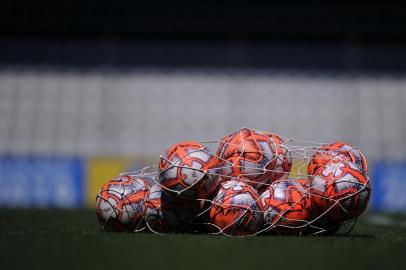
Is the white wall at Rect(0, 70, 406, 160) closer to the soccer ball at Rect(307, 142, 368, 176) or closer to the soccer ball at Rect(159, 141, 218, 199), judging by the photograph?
the soccer ball at Rect(307, 142, 368, 176)

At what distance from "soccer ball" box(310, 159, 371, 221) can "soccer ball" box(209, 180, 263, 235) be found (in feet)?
2.05

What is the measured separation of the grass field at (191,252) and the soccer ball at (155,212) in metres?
0.20

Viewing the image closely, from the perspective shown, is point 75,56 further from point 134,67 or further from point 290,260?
point 290,260

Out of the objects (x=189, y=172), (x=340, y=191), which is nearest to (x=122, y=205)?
(x=189, y=172)

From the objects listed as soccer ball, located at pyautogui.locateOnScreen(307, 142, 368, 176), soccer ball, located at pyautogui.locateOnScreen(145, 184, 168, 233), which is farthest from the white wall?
soccer ball, located at pyautogui.locateOnScreen(145, 184, 168, 233)

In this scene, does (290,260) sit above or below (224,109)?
below

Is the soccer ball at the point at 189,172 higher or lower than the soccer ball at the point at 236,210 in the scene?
higher

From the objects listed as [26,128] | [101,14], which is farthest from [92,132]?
[101,14]

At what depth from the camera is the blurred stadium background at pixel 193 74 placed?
21828 mm

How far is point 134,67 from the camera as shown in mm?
22484

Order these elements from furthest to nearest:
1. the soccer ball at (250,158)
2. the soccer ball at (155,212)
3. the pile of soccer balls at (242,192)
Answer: the soccer ball at (250,158) → the soccer ball at (155,212) → the pile of soccer balls at (242,192)

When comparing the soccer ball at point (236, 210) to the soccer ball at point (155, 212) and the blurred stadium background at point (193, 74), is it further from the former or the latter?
the blurred stadium background at point (193, 74)

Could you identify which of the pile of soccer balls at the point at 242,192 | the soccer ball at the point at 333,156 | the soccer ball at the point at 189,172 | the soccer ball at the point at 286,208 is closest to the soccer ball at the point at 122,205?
the pile of soccer balls at the point at 242,192

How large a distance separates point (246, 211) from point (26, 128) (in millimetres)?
16255
